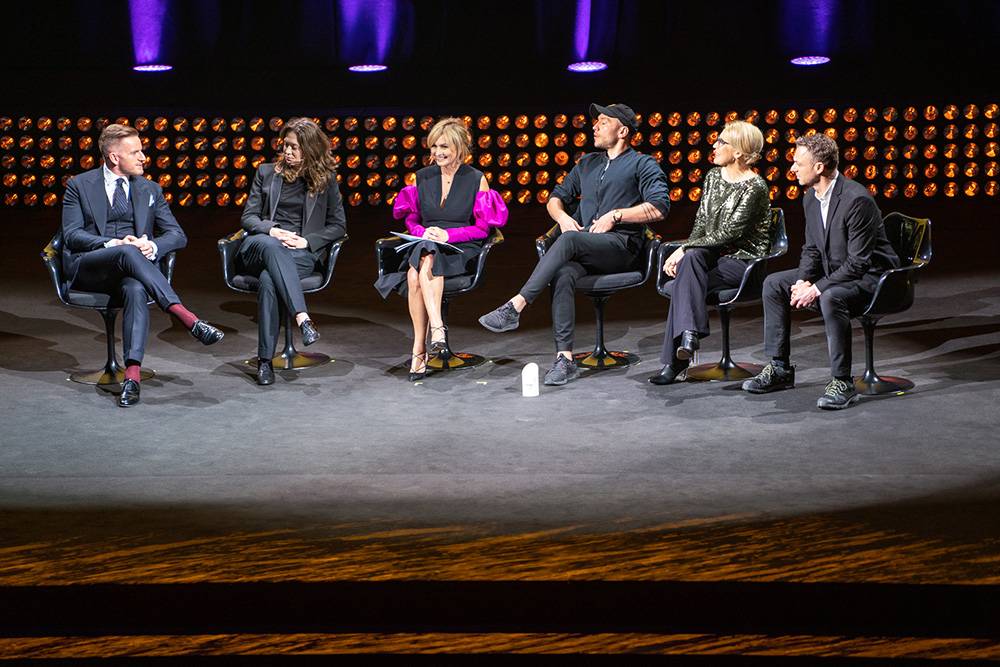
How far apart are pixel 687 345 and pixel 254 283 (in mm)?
2051

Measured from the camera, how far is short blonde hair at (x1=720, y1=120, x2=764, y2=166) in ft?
18.1

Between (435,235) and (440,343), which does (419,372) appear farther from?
(435,235)

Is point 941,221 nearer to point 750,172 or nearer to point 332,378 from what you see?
point 750,172

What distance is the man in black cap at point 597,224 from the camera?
5.66 m

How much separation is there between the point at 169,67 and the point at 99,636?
773 centimetres

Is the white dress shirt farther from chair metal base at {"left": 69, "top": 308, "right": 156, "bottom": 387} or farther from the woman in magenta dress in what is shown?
the woman in magenta dress

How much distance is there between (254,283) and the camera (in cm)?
600

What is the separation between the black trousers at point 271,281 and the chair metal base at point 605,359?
4.30 feet

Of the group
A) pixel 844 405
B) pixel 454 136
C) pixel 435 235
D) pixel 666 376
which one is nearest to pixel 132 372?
pixel 435 235

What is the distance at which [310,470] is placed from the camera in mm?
4234

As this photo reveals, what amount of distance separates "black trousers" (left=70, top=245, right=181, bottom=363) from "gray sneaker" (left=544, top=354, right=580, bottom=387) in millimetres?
1655

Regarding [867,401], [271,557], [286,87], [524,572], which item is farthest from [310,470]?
[286,87]

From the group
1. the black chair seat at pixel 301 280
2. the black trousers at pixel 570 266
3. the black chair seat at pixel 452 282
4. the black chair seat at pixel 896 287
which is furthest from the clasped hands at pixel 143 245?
the black chair seat at pixel 896 287

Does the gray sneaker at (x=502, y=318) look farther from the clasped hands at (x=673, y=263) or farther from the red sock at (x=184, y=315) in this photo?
the red sock at (x=184, y=315)
